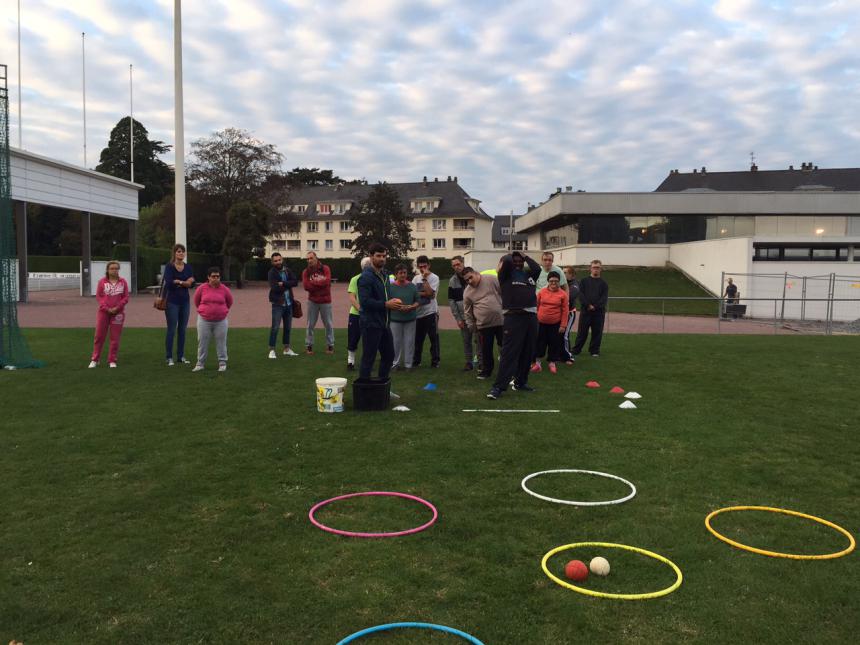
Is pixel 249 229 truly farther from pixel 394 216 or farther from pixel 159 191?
pixel 159 191

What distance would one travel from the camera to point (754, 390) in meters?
9.28

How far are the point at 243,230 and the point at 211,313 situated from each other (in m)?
39.3

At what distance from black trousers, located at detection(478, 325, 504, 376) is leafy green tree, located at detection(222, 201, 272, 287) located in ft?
132

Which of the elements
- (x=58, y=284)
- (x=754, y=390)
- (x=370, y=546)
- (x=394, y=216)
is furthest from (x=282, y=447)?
(x=394, y=216)

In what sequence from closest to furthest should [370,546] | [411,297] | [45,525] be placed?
1. [370,546]
2. [45,525]
3. [411,297]

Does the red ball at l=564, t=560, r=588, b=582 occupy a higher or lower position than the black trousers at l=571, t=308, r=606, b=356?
lower

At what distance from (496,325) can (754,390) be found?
3878 millimetres

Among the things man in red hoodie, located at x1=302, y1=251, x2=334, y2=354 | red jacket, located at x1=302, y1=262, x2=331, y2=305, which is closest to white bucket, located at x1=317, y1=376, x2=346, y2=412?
man in red hoodie, located at x1=302, y1=251, x2=334, y2=354

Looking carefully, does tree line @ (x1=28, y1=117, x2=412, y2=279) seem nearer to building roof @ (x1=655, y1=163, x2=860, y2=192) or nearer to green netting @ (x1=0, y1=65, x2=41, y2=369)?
building roof @ (x1=655, y1=163, x2=860, y2=192)

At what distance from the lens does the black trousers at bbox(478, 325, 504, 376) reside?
9414 millimetres

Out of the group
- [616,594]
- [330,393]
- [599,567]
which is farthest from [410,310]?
[616,594]

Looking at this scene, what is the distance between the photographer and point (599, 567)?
3.52 m

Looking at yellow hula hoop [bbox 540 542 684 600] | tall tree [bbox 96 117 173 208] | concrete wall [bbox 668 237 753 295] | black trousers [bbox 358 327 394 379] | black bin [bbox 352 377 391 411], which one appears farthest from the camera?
tall tree [bbox 96 117 173 208]

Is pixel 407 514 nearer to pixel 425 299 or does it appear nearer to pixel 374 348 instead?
pixel 374 348
